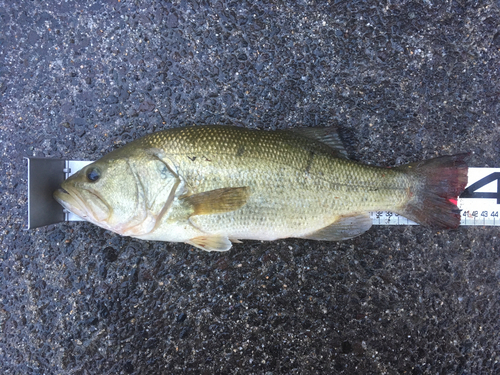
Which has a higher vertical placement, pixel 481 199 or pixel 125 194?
pixel 125 194

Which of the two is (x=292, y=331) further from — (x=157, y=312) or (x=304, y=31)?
(x=304, y=31)

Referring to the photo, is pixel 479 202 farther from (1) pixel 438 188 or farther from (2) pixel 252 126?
(2) pixel 252 126

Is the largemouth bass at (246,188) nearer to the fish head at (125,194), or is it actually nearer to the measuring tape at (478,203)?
the fish head at (125,194)

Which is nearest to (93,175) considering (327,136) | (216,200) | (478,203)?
(216,200)

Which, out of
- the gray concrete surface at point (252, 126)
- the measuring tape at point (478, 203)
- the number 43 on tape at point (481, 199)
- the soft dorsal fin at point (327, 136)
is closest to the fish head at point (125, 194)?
the gray concrete surface at point (252, 126)

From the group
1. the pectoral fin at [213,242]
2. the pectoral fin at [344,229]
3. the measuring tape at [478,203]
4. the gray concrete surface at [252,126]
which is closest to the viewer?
the pectoral fin at [213,242]
